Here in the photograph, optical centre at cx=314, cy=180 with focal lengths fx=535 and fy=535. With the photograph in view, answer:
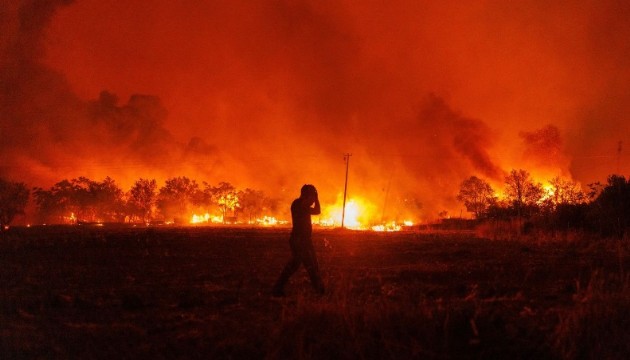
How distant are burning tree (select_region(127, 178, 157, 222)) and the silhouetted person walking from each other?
77.3m

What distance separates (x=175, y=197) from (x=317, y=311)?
271 feet

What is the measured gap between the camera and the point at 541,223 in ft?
116

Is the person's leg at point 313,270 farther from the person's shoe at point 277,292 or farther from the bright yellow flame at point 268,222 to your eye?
the bright yellow flame at point 268,222

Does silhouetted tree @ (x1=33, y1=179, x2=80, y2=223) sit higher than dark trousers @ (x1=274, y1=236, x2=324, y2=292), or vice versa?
silhouetted tree @ (x1=33, y1=179, x2=80, y2=223)

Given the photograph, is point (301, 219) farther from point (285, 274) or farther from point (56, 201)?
point (56, 201)

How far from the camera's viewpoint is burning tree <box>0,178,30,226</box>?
68750 millimetres

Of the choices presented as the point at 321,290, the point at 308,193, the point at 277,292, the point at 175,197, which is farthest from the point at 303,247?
the point at 175,197

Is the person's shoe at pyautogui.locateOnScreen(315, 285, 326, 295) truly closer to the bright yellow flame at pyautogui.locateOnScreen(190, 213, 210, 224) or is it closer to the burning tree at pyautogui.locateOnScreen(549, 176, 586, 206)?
the burning tree at pyautogui.locateOnScreen(549, 176, 586, 206)

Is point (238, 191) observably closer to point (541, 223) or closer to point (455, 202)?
point (455, 202)

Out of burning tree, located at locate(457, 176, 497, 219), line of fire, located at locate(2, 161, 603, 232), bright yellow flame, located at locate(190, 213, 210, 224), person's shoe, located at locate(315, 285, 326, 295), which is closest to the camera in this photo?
person's shoe, located at locate(315, 285, 326, 295)

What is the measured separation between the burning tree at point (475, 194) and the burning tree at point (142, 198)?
1874 inches

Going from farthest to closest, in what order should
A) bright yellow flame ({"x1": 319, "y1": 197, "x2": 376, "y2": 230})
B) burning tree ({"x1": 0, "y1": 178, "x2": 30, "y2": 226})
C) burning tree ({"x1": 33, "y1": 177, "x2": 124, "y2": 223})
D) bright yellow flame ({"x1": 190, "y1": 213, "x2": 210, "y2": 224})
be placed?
1. bright yellow flame ({"x1": 190, "y1": 213, "x2": 210, "y2": 224})
2. burning tree ({"x1": 33, "y1": 177, "x2": 124, "y2": 223})
3. bright yellow flame ({"x1": 319, "y1": 197, "x2": 376, "y2": 230})
4. burning tree ({"x1": 0, "y1": 178, "x2": 30, "y2": 226})

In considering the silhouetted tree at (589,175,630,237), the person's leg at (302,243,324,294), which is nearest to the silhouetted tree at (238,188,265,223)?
the silhouetted tree at (589,175,630,237)

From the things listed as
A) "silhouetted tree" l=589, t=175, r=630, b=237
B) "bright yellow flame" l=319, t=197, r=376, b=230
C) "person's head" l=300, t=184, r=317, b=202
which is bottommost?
"person's head" l=300, t=184, r=317, b=202
